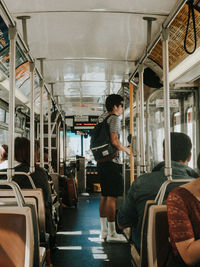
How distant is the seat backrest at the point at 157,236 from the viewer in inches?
71.0

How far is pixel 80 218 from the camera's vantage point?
5750 mm

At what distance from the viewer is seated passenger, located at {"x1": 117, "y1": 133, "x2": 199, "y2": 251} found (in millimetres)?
2160

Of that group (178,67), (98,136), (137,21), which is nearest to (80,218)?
(98,136)

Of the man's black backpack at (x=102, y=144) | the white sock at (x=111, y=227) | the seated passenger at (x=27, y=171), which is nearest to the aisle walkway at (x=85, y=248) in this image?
the white sock at (x=111, y=227)

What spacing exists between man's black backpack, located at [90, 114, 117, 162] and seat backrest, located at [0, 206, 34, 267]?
2.33 meters

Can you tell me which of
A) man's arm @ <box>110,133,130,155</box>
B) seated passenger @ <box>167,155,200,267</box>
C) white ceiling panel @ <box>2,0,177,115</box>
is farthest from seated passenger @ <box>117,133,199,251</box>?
man's arm @ <box>110,133,130,155</box>

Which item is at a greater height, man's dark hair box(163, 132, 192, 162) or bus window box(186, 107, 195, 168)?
bus window box(186, 107, 195, 168)

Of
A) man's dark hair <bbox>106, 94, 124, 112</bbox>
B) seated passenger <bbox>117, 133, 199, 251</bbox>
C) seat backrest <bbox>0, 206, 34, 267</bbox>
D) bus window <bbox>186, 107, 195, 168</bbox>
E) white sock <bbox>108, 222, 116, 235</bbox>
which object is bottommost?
white sock <bbox>108, 222, 116, 235</bbox>

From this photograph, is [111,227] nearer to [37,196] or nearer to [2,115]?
[37,196]

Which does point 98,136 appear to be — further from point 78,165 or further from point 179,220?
point 78,165

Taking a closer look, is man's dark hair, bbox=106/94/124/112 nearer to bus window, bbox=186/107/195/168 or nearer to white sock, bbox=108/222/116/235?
bus window, bbox=186/107/195/168

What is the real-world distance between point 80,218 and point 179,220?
4539mm

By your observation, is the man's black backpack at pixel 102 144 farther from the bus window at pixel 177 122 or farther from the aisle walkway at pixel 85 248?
the bus window at pixel 177 122

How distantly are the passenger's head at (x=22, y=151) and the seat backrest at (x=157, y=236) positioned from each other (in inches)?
74.3
